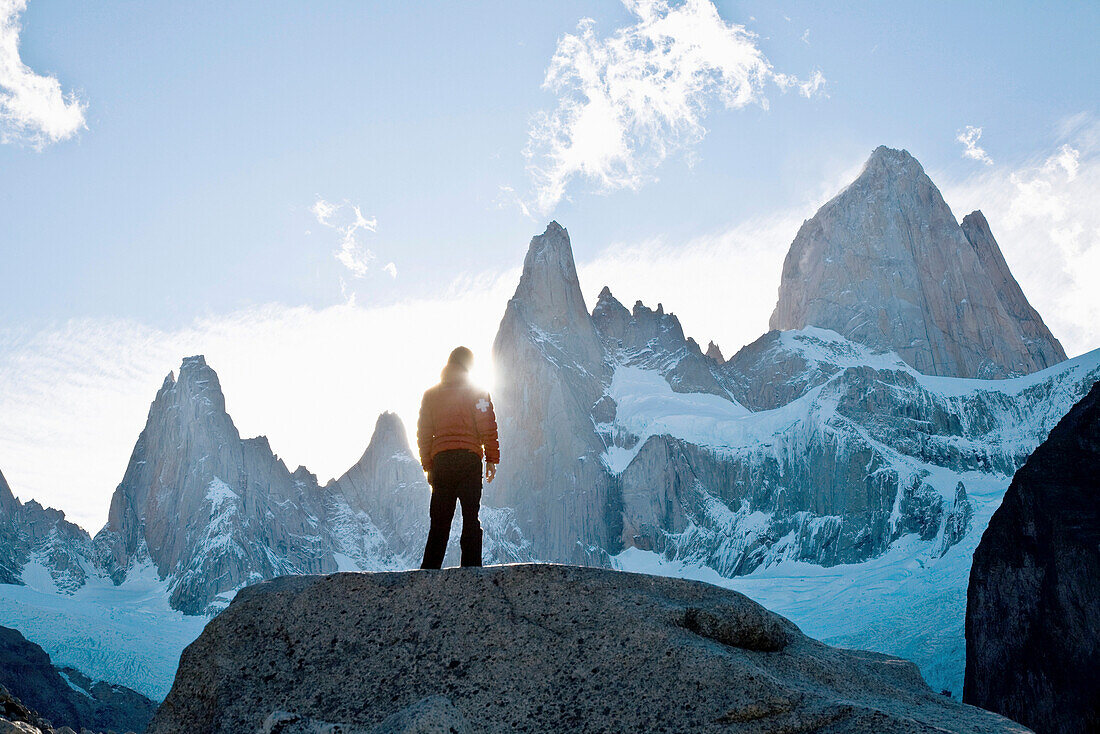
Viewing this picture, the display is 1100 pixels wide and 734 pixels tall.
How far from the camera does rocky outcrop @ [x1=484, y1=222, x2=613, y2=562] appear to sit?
171125mm

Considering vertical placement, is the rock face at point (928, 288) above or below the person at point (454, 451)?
above

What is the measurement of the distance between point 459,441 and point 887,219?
658ft

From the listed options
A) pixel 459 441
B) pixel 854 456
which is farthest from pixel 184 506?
pixel 459 441

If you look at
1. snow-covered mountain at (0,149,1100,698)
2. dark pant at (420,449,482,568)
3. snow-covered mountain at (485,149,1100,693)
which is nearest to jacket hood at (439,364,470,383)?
dark pant at (420,449,482,568)

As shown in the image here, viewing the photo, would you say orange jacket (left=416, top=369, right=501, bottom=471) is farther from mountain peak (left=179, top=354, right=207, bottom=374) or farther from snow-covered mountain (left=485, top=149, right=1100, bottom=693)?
mountain peak (left=179, top=354, right=207, bottom=374)

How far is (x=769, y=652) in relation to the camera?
6.68m

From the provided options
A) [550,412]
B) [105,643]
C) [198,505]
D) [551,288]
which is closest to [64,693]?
[105,643]

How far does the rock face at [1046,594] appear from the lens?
1405cm

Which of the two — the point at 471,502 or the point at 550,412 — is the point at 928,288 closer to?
the point at 550,412

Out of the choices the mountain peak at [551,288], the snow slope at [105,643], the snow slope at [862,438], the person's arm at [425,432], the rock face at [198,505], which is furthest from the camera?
the mountain peak at [551,288]

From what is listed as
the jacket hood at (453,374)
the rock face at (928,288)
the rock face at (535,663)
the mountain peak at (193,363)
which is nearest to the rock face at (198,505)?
the mountain peak at (193,363)

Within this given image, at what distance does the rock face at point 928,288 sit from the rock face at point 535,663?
19434 cm

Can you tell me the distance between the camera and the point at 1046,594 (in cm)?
1565

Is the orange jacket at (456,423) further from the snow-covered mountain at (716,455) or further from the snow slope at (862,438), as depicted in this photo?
the snow-covered mountain at (716,455)
